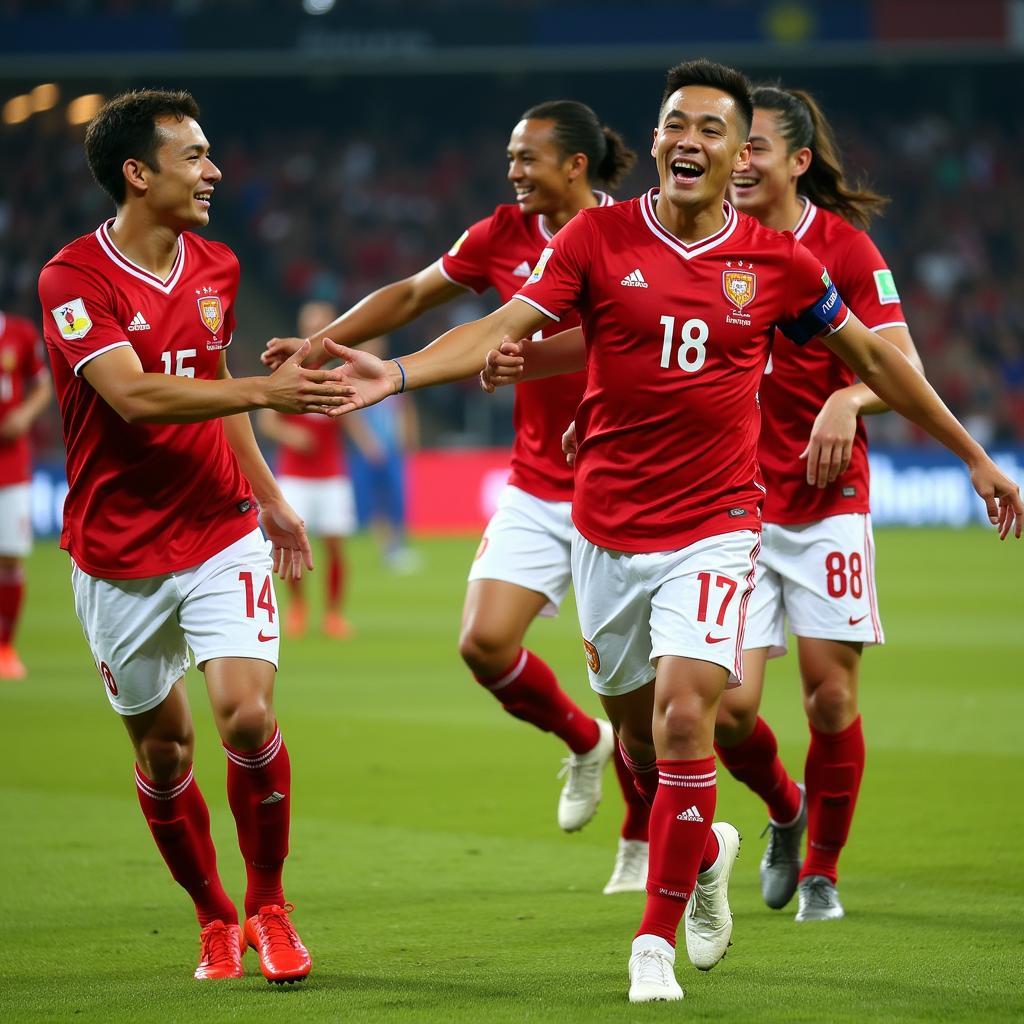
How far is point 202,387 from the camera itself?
174 inches

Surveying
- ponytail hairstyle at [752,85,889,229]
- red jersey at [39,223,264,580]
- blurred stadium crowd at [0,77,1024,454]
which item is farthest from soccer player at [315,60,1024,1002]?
blurred stadium crowd at [0,77,1024,454]

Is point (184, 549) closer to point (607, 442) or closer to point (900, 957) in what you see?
point (607, 442)

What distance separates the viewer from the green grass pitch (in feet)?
14.5

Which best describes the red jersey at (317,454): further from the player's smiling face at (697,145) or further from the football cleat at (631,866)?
the player's smiling face at (697,145)

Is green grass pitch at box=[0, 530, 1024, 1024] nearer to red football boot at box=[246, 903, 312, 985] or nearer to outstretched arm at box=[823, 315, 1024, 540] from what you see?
red football boot at box=[246, 903, 312, 985]

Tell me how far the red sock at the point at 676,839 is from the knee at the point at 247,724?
1.07 meters

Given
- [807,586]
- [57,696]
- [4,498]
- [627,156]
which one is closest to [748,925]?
[807,586]

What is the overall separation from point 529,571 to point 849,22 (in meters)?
26.6

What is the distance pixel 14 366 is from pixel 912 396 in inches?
321

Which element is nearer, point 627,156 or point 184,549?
point 184,549

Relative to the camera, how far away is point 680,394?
4.62m

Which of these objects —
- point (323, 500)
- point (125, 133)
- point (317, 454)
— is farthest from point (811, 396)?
point (317, 454)

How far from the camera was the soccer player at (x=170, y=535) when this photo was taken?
4.68m

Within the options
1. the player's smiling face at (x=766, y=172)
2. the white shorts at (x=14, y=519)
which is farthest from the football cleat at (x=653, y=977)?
the white shorts at (x=14, y=519)
